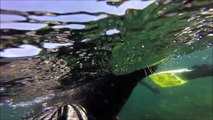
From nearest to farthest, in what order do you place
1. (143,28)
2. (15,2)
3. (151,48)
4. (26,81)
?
(15,2)
(143,28)
(26,81)
(151,48)

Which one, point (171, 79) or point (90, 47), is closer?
point (90, 47)

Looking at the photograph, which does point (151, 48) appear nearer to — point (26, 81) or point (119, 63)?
point (119, 63)

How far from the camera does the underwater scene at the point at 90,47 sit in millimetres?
5824

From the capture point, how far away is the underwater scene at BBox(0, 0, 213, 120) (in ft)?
19.1

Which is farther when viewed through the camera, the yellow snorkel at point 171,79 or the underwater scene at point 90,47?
the yellow snorkel at point 171,79

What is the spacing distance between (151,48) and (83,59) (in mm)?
2827

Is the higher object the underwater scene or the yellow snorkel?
the underwater scene

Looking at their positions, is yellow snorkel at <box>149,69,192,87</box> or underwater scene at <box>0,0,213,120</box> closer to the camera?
underwater scene at <box>0,0,213,120</box>

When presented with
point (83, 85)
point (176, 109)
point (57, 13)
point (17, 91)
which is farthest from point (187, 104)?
point (57, 13)

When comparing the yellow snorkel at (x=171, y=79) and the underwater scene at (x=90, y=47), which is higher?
the underwater scene at (x=90, y=47)

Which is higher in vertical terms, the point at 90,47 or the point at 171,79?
the point at 90,47

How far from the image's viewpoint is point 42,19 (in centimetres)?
572

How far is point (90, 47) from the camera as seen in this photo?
25.8 feet

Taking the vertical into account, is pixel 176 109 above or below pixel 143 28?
below
